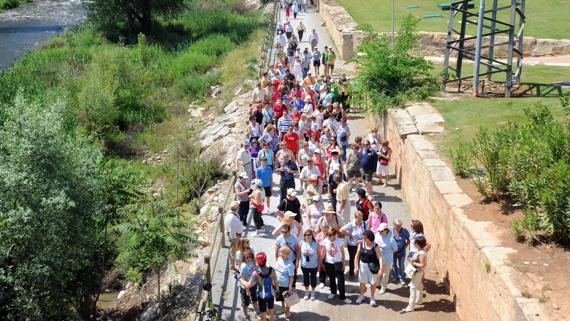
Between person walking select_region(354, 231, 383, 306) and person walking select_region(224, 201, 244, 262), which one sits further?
person walking select_region(224, 201, 244, 262)

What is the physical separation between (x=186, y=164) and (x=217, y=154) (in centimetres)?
110

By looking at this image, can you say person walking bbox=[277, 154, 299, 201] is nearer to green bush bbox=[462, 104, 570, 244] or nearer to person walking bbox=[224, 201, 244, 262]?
person walking bbox=[224, 201, 244, 262]

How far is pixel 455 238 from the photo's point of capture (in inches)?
419

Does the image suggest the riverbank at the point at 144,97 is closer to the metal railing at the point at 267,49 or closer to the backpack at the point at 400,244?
the metal railing at the point at 267,49

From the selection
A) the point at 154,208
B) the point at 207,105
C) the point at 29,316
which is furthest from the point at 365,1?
the point at 29,316

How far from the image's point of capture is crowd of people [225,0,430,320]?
33.2 ft

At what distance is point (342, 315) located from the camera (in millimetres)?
10250

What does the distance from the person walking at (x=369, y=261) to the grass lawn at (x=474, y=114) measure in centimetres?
381

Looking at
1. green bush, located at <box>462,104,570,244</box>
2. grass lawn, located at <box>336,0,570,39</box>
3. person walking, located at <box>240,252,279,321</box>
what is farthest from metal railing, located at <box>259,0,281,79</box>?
person walking, located at <box>240,252,279,321</box>

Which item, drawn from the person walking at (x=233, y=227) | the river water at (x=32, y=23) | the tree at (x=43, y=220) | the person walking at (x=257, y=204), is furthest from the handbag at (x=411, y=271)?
the river water at (x=32, y=23)

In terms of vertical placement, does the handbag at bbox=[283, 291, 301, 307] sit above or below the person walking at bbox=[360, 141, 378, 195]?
below

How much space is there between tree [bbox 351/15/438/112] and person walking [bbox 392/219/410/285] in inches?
262

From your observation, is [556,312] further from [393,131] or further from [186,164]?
[186,164]

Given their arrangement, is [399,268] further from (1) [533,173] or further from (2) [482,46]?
(2) [482,46]
